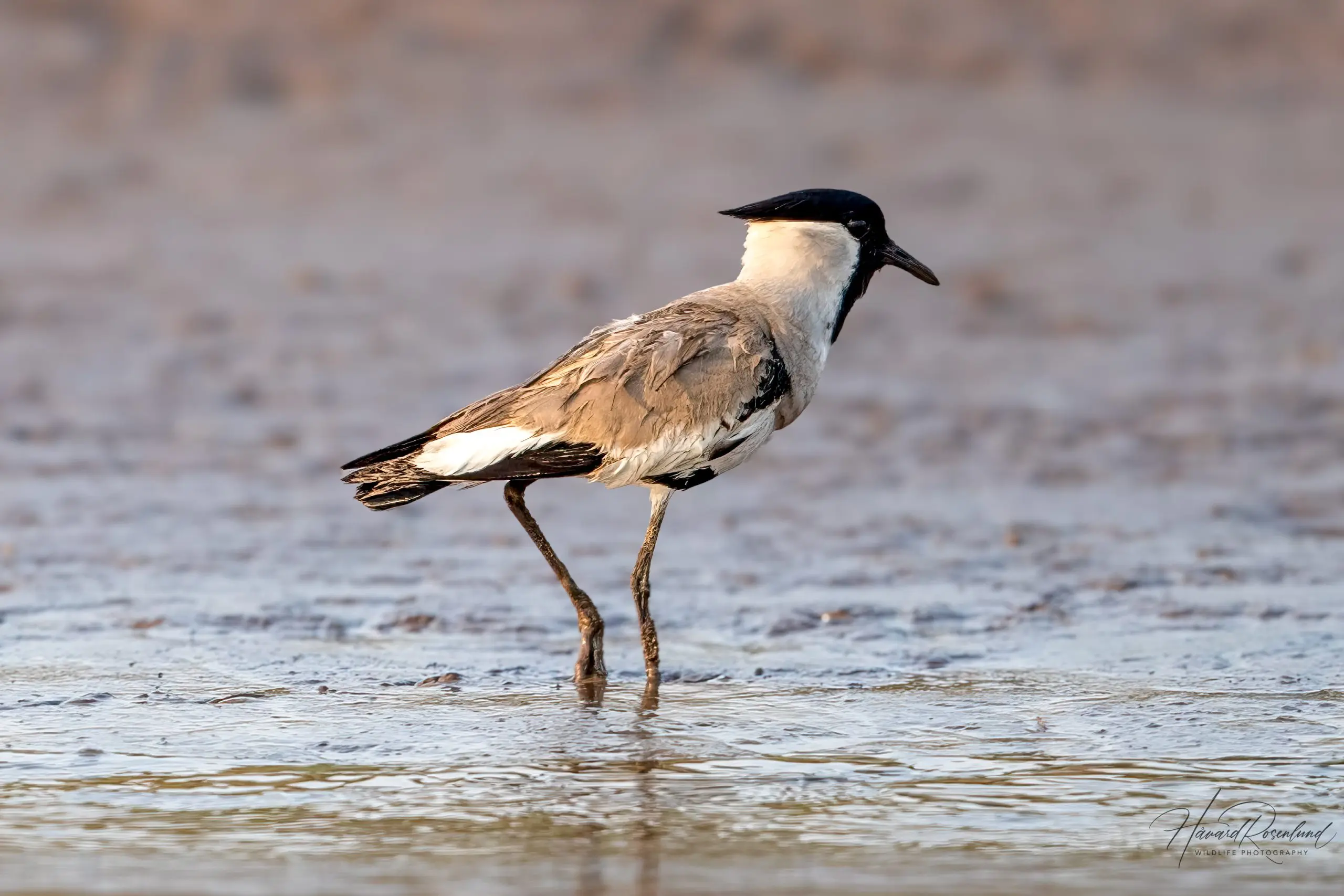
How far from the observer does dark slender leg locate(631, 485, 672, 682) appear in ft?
22.5

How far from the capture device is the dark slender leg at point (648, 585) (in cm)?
686

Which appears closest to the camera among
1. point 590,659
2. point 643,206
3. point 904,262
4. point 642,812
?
point 642,812

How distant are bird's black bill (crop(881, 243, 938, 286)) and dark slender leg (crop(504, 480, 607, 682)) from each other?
62.6 inches

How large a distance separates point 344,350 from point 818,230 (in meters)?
6.19

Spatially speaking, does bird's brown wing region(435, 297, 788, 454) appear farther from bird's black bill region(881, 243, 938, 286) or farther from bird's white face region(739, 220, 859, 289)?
bird's black bill region(881, 243, 938, 286)

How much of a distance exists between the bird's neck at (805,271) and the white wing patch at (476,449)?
3.34 ft

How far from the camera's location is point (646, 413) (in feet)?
21.6

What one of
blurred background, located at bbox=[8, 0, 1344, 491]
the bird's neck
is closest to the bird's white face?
the bird's neck

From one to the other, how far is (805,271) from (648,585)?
125 cm

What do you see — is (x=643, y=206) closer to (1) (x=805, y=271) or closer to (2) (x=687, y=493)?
(2) (x=687, y=493)

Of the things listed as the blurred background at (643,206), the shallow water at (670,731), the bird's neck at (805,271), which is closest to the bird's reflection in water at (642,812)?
the shallow water at (670,731)

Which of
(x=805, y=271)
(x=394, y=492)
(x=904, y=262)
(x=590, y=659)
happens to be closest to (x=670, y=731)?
(x=590, y=659)

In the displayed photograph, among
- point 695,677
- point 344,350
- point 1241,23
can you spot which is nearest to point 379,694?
point 695,677

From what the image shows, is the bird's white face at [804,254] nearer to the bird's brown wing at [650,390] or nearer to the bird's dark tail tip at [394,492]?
the bird's brown wing at [650,390]
